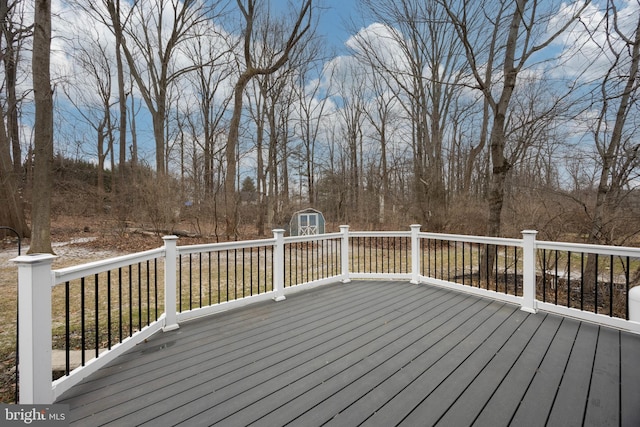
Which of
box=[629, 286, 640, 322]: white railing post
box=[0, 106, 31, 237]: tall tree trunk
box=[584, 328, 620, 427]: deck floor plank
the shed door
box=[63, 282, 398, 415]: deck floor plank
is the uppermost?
box=[0, 106, 31, 237]: tall tree trunk

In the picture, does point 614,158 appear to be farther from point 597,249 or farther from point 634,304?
point 634,304

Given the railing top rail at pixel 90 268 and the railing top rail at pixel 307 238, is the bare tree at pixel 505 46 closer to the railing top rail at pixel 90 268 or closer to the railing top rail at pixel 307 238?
the railing top rail at pixel 307 238

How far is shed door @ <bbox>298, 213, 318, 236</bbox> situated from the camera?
39.8 feet

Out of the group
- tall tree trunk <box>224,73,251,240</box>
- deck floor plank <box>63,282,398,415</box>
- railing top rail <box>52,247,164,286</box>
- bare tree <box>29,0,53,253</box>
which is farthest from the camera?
tall tree trunk <box>224,73,251,240</box>

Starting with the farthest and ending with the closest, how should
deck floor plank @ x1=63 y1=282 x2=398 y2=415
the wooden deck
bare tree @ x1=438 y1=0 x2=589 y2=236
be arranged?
1. bare tree @ x1=438 y1=0 x2=589 y2=236
2. deck floor plank @ x1=63 y1=282 x2=398 y2=415
3. the wooden deck

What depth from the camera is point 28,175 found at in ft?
42.0

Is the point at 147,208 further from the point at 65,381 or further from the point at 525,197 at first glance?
the point at 525,197

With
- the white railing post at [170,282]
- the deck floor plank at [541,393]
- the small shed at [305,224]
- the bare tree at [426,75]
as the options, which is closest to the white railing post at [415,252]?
the deck floor plank at [541,393]

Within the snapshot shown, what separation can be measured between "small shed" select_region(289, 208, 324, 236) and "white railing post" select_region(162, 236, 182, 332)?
8963 mm

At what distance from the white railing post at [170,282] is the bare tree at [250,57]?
6.43 meters

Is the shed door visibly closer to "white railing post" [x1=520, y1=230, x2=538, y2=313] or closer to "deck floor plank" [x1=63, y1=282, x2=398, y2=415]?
"deck floor plank" [x1=63, y1=282, x2=398, y2=415]

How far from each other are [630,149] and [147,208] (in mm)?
12357

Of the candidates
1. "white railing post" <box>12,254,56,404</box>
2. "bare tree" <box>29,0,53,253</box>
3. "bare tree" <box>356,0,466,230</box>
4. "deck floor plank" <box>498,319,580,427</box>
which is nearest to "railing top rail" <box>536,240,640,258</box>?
"deck floor plank" <box>498,319,580,427</box>

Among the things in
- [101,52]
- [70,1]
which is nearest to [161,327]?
[70,1]
